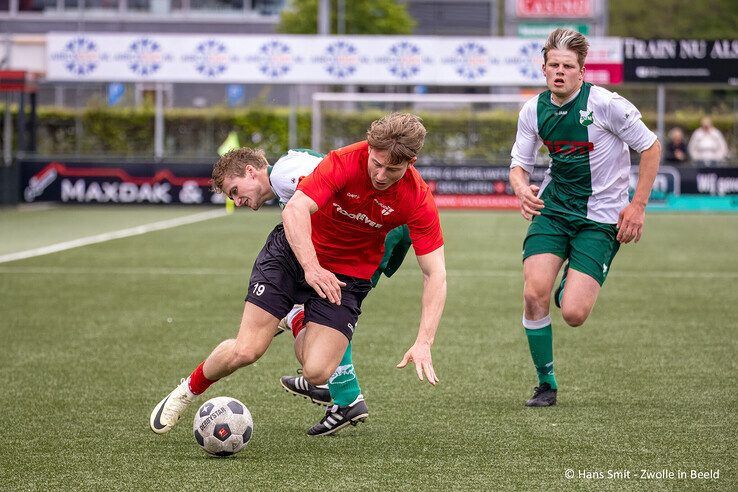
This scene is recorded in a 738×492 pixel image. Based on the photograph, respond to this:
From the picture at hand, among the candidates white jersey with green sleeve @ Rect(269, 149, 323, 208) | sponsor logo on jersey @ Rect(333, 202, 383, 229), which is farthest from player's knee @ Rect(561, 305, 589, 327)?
white jersey with green sleeve @ Rect(269, 149, 323, 208)

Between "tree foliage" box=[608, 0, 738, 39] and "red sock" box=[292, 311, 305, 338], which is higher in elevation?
"tree foliage" box=[608, 0, 738, 39]

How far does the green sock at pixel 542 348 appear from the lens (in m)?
Result: 7.16

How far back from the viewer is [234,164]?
20.2ft

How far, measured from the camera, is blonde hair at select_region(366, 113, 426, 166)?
5.43m

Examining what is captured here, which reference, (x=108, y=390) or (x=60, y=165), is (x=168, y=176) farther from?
(x=108, y=390)

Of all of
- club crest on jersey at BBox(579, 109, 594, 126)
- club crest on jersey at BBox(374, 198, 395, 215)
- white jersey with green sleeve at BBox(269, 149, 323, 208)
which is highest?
club crest on jersey at BBox(579, 109, 594, 126)

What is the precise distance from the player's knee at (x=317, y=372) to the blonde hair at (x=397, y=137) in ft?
3.98

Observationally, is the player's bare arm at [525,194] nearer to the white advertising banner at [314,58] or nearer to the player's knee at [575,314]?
the player's knee at [575,314]

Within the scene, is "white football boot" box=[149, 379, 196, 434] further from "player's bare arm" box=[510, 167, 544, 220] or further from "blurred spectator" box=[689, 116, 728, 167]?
"blurred spectator" box=[689, 116, 728, 167]

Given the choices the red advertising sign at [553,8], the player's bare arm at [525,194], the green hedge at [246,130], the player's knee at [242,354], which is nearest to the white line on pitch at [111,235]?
the green hedge at [246,130]

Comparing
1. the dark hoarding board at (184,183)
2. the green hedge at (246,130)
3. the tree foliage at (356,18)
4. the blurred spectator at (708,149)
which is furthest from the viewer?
the tree foliage at (356,18)

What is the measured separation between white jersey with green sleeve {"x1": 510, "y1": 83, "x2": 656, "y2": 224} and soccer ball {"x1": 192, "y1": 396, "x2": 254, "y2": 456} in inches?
94.9

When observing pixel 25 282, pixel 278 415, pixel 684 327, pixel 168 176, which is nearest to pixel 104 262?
pixel 25 282

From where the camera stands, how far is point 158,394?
7457 millimetres
